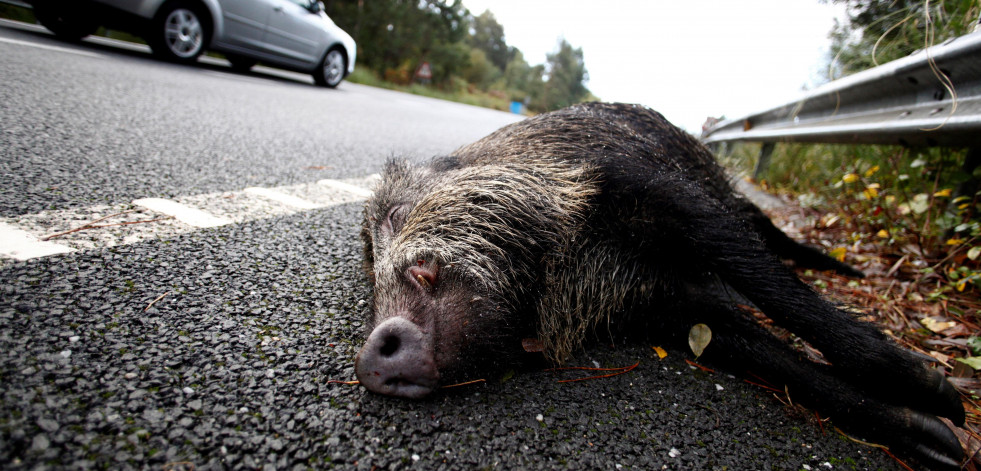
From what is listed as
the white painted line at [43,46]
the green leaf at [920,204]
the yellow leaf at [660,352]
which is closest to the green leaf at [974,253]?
the green leaf at [920,204]

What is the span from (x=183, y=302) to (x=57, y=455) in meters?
0.72

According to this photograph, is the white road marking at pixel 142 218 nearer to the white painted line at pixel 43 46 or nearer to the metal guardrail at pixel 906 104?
the metal guardrail at pixel 906 104

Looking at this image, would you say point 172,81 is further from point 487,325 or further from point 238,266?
point 487,325

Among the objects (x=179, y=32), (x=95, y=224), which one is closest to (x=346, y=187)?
(x=95, y=224)

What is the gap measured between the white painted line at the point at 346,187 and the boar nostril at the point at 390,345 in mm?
2118

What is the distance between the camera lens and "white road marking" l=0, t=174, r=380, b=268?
5.98 feet

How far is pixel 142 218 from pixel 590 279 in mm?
2053

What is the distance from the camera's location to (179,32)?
827cm

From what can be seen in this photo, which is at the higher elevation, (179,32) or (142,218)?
(179,32)

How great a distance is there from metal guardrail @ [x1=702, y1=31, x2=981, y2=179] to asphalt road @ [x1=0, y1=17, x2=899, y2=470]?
1762 millimetres

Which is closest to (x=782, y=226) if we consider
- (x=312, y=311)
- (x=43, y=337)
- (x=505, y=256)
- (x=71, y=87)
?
(x=505, y=256)

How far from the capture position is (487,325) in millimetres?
1771

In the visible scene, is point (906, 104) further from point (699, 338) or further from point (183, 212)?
point (183, 212)

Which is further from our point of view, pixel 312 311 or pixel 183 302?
pixel 312 311
